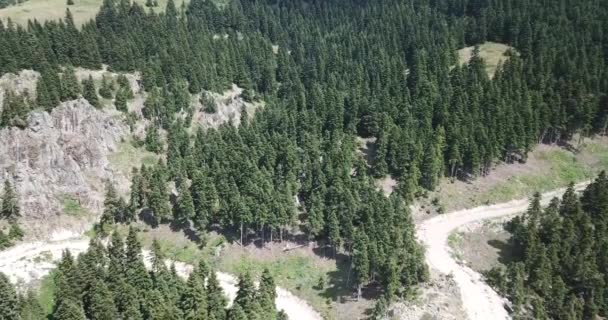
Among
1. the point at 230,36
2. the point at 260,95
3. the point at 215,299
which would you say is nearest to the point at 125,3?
the point at 230,36

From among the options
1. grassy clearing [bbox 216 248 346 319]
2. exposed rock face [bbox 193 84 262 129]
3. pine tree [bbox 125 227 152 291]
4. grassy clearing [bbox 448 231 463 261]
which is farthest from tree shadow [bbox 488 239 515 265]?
exposed rock face [bbox 193 84 262 129]

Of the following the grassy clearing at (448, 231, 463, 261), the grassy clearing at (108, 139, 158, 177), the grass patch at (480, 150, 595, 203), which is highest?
the grassy clearing at (108, 139, 158, 177)

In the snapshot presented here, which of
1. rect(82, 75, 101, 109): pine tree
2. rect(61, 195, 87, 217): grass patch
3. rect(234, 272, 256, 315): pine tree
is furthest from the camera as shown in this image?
rect(82, 75, 101, 109): pine tree

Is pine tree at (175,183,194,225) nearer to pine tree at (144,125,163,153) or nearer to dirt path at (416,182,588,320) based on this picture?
pine tree at (144,125,163,153)

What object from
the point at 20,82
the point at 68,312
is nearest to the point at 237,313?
the point at 68,312

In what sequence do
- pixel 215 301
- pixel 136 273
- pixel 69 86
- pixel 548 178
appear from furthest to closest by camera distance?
pixel 548 178 → pixel 69 86 → pixel 136 273 → pixel 215 301

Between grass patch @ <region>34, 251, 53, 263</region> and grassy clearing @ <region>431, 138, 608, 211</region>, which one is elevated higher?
grassy clearing @ <region>431, 138, 608, 211</region>

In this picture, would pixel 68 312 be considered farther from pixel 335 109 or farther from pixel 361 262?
pixel 335 109
